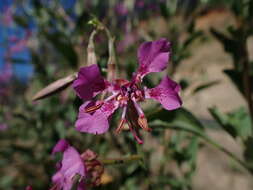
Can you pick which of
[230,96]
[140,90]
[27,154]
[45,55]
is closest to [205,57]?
[230,96]

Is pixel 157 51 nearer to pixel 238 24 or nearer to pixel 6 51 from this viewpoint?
pixel 238 24

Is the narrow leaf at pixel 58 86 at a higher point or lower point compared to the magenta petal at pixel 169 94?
higher

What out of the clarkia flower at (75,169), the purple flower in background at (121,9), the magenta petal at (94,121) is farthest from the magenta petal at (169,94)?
the purple flower in background at (121,9)

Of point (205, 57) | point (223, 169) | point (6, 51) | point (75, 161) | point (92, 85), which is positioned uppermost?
point (92, 85)

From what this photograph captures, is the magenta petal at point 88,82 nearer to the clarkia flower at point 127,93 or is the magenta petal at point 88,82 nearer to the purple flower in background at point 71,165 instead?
the clarkia flower at point 127,93

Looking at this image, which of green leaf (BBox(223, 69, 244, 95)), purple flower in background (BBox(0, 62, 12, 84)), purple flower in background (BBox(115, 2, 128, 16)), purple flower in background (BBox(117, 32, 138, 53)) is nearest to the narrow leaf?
green leaf (BBox(223, 69, 244, 95))

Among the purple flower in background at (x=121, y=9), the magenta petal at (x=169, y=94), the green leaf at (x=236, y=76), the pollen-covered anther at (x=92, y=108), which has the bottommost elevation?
the purple flower in background at (x=121, y=9)
